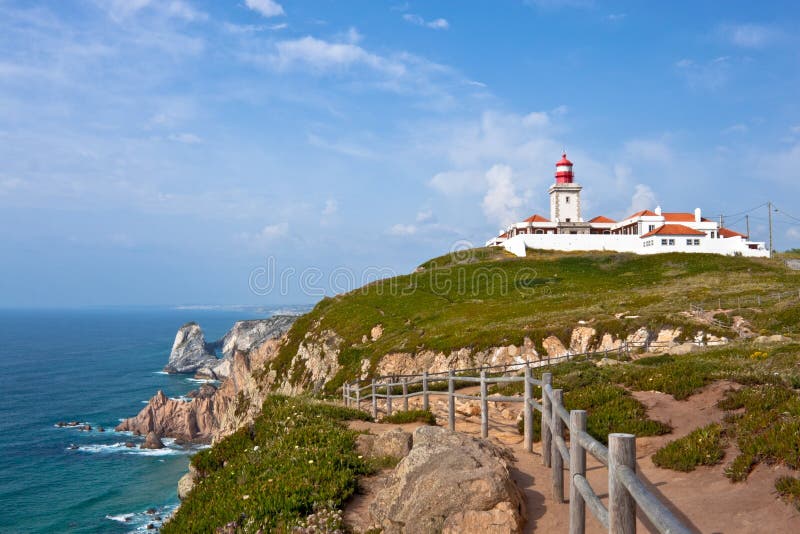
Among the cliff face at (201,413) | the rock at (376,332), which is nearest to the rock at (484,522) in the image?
the rock at (376,332)

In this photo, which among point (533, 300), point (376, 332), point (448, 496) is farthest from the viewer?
point (376, 332)

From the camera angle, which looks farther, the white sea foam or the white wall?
the white wall

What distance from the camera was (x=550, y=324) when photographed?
4512 cm

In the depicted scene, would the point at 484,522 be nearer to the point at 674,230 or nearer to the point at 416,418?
the point at 416,418

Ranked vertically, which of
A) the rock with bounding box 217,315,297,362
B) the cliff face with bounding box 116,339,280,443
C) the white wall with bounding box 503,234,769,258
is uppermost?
the white wall with bounding box 503,234,769,258

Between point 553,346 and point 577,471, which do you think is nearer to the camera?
point 577,471

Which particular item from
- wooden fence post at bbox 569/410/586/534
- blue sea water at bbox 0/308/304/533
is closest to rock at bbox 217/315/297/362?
blue sea water at bbox 0/308/304/533

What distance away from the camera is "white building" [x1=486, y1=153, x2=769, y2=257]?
83750 mm

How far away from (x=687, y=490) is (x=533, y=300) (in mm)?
54418

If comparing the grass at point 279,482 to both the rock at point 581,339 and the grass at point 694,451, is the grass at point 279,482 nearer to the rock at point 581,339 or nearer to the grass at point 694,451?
the grass at point 694,451

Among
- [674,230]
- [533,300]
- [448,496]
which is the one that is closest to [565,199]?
[674,230]

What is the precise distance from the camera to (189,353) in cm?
13962

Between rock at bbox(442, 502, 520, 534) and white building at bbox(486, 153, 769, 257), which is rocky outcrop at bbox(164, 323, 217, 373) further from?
rock at bbox(442, 502, 520, 534)

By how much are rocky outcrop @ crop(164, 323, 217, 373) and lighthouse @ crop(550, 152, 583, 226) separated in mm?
92058
